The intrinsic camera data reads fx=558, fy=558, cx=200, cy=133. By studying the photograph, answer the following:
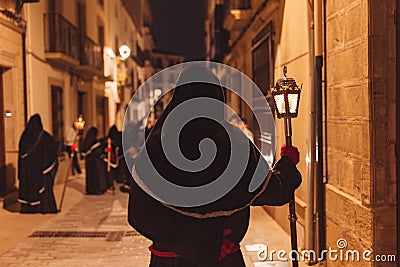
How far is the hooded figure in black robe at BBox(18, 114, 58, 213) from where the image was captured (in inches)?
411

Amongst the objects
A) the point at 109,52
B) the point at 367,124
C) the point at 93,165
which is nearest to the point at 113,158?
the point at 93,165

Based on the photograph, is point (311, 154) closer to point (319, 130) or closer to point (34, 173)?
point (319, 130)

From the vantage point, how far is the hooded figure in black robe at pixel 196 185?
11.7 feet

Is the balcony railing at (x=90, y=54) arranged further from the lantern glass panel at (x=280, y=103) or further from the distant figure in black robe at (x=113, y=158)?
the lantern glass panel at (x=280, y=103)

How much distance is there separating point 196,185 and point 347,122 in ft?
6.85

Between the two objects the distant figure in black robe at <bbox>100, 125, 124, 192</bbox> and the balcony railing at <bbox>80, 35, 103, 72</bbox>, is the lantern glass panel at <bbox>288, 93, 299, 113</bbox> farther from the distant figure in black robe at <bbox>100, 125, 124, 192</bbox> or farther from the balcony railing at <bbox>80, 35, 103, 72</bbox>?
the balcony railing at <bbox>80, 35, 103, 72</bbox>

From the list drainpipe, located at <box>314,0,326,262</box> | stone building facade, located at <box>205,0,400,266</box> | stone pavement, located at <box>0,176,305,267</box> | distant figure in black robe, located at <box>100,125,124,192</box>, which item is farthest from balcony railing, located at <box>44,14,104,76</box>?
drainpipe, located at <box>314,0,326,262</box>

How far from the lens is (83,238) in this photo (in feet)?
27.4

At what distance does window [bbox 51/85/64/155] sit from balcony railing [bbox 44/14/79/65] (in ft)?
3.40

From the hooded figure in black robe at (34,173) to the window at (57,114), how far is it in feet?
18.8

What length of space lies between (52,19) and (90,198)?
5.71 meters

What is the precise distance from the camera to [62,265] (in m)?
6.80

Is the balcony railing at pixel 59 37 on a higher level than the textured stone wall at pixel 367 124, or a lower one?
higher

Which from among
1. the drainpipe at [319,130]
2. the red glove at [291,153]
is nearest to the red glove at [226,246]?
the red glove at [291,153]
